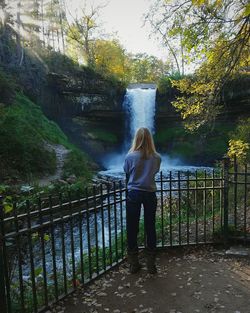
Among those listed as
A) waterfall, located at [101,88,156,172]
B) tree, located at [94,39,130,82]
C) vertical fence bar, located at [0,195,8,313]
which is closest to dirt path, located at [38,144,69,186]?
waterfall, located at [101,88,156,172]

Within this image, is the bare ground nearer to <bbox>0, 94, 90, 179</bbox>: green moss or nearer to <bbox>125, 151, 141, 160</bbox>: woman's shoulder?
<bbox>125, 151, 141, 160</bbox>: woman's shoulder

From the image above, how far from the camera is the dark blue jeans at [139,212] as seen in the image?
446 centimetres

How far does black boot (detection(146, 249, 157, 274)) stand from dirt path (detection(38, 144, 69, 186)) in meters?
9.28

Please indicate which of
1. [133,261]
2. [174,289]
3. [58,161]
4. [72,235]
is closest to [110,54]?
[58,161]

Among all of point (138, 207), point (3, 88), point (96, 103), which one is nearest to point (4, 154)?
point (3, 88)

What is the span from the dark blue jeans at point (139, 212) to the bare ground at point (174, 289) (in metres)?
0.48

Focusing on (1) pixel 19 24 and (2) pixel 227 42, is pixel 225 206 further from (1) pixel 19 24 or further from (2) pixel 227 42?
(1) pixel 19 24

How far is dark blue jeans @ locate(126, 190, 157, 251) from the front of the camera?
4461 millimetres

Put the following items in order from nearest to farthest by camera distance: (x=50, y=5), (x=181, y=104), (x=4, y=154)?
(x=181, y=104) → (x=4, y=154) → (x=50, y=5)

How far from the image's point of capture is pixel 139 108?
27312mm

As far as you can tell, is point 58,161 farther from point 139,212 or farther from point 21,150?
point 139,212

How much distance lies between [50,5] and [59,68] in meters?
13.5

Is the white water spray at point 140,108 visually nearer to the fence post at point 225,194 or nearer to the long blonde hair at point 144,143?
the fence post at point 225,194

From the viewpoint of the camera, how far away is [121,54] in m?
39.9
